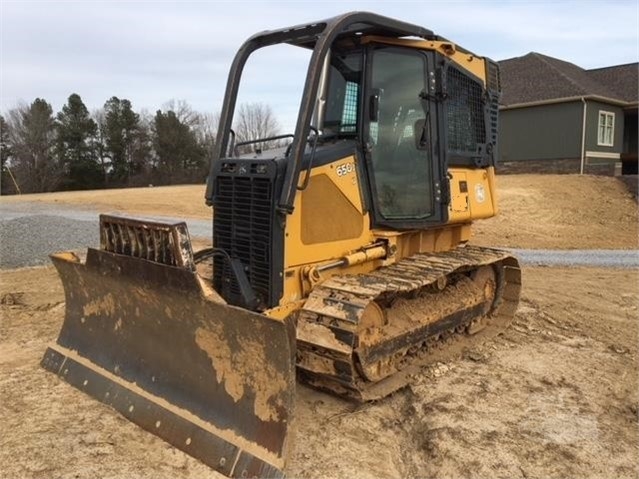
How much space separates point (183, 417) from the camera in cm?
385

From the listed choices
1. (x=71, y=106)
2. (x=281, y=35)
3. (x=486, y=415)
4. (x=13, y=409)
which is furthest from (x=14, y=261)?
(x=71, y=106)

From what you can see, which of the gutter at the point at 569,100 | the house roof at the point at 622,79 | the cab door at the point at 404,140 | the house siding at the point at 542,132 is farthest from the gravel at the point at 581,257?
the house roof at the point at 622,79

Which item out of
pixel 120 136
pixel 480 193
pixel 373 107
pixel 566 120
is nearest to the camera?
pixel 373 107

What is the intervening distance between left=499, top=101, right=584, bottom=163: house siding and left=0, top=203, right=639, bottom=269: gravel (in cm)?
1290

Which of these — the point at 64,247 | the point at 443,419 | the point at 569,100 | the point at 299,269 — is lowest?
the point at 443,419

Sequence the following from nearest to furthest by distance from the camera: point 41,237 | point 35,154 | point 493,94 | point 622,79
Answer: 1. point 493,94
2. point 41,237
3. point 622,79
4. point 35,154

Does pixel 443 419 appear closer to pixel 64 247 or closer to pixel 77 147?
pixel 64 247

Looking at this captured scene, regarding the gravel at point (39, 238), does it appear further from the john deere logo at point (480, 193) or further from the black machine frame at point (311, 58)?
the john deere logo at point (480, 193)

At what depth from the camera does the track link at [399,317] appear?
399 centimetres

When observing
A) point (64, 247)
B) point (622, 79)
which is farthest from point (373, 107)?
point (622, 79)

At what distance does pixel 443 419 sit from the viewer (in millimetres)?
4148

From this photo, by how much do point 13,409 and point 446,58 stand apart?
178 inches

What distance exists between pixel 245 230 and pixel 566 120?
74.6 ft

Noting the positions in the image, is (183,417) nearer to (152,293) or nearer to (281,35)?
(152,293)
